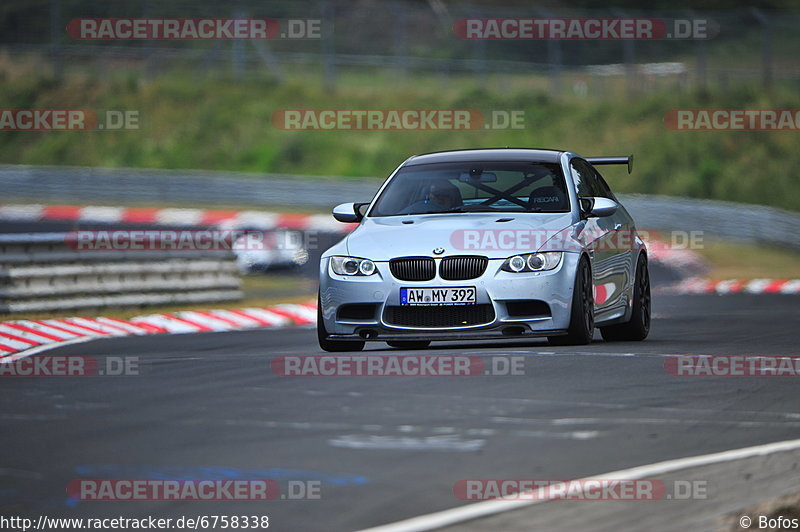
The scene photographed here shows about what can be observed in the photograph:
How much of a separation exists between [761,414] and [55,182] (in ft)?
116

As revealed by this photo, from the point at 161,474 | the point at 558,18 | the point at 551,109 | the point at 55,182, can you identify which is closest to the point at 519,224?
the point at 161,474

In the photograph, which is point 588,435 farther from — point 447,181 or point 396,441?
point 447,181

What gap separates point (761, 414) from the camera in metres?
8.44

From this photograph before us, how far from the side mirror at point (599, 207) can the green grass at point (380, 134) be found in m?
30.6

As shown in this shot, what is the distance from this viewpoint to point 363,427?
7.79 m

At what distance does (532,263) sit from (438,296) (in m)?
0.71
